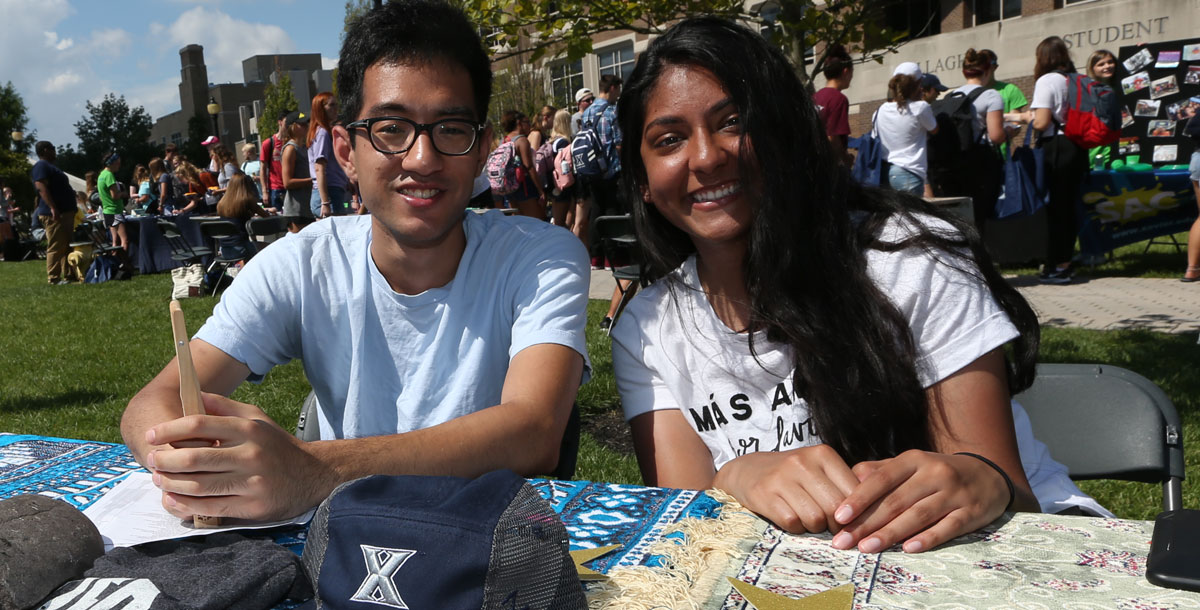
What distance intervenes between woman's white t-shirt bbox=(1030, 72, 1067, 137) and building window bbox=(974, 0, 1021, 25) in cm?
1432

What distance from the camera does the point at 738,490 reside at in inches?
58.2

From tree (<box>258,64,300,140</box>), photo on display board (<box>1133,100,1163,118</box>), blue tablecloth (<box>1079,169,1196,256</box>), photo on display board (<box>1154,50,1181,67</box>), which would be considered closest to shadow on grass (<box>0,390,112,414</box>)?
blue tablecloth (<box>1079,169,1196,256</box>)

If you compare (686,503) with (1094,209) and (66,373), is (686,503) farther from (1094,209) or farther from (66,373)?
(1094,209)

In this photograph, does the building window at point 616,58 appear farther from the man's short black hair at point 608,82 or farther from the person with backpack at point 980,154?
the person with backpack at point 980,154

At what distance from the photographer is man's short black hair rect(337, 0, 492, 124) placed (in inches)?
82.1

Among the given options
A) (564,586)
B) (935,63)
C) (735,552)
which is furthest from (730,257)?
(935,63)

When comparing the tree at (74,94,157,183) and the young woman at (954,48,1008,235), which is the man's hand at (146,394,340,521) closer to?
the young woman at (954,48,1008,235)

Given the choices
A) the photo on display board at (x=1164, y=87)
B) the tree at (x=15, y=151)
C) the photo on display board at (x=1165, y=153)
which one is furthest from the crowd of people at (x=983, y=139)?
the tree at (x=15, y=151)

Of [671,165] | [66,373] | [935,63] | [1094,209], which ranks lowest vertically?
[66,373]

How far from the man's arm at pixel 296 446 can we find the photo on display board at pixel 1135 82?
10.4 m

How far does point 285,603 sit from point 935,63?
22.2 metres

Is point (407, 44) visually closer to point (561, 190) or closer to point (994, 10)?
point (561, 190)

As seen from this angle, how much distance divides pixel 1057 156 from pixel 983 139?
0.67 m

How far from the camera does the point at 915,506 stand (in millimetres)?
1291
